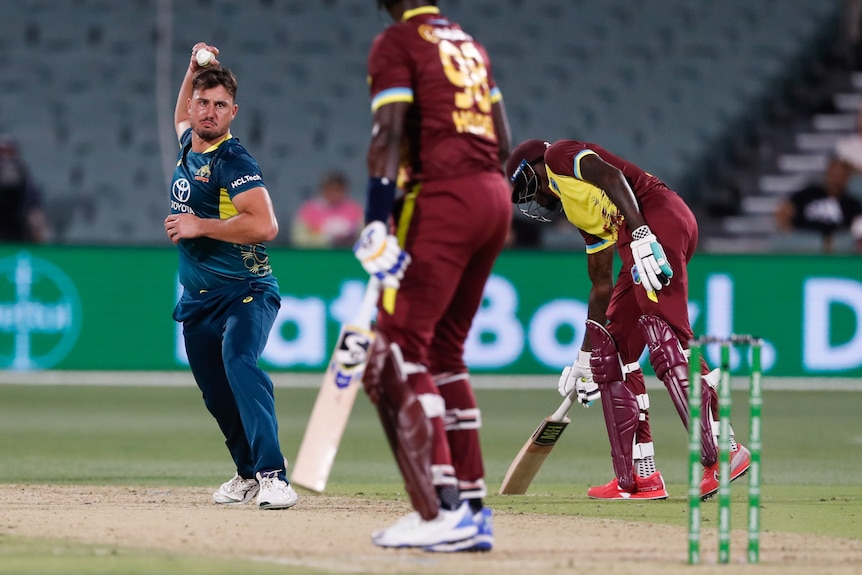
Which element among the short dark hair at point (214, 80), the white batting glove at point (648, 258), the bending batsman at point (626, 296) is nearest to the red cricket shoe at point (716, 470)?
the bending batsman at point (626, 296)

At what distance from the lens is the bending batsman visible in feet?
25.6

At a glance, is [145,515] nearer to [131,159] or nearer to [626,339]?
[626,339]

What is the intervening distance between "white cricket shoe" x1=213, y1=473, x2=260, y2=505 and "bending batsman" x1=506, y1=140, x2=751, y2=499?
1.90m

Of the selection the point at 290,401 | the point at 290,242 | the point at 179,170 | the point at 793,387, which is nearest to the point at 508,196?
the point at 179,170

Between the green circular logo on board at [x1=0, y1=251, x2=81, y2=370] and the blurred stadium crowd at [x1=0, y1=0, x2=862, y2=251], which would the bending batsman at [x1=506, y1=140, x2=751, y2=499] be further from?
the blurred stadium crowd at [x1=0, y1=0, x2=862, y2=251]

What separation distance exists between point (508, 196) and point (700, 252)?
10.2 m

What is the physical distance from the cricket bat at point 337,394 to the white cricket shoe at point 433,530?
0.39 meters

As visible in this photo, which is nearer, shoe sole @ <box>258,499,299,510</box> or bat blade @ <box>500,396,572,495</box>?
shoe sole @ <box>258,499,299,510</box>

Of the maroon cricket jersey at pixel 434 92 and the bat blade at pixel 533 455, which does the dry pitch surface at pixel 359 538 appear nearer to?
the bat blade at pixel 533 455

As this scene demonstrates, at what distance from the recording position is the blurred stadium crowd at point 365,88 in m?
19.6

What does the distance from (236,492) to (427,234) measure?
2413 millimetres

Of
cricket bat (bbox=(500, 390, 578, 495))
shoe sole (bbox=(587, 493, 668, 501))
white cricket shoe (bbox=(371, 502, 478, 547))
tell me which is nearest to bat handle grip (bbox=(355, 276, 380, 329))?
white cricket shoe (bbox=(371, 502, 478, 547))

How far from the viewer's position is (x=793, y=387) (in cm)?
1547

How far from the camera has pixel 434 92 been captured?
5.91 m
